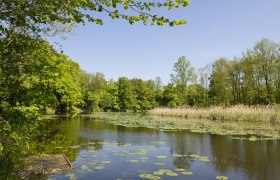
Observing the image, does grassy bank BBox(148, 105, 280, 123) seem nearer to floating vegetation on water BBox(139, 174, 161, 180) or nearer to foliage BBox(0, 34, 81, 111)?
floating vegetation on water BBox(139, 174, 161, 180)

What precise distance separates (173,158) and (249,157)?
2.90 meters

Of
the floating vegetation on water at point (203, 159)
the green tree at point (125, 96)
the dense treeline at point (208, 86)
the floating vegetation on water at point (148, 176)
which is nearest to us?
the floating vegetation on water at point (148, 176)

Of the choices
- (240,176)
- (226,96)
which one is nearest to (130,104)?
(226,96)

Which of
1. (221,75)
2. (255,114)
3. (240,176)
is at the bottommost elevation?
(240,176)

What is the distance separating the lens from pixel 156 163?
9195mm

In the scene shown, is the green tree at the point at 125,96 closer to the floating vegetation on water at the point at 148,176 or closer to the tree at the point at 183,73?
the tree at the point at 183,73

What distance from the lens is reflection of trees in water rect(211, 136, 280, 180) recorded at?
27.5 ft

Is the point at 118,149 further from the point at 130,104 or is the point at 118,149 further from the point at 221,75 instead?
the point at 130,104

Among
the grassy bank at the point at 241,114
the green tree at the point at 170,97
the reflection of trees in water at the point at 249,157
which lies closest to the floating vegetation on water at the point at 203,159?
the reflection of trees in water at the point at 249,157

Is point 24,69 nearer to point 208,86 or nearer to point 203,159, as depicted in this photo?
point 203,159

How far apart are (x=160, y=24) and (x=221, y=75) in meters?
40.3

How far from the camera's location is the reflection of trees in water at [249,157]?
838cm

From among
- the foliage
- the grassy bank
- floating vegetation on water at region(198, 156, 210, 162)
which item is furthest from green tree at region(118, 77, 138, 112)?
the foliage

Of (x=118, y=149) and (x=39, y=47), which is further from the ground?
(x=39, y=47)
